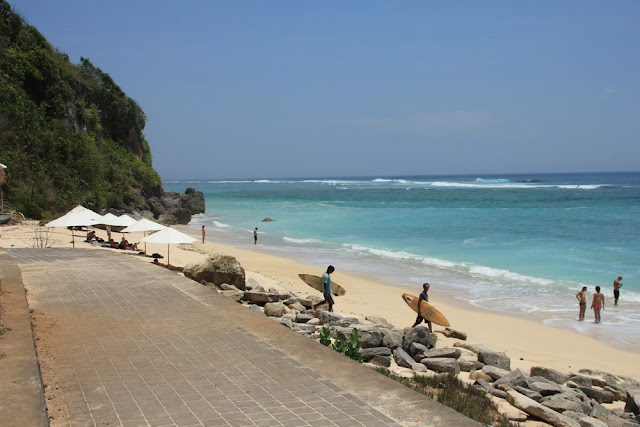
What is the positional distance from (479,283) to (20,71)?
91.4 ft

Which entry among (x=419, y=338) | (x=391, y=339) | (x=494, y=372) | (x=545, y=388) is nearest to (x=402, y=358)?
(x=391, y=339)

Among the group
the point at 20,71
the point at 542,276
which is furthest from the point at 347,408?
the point at 20,71

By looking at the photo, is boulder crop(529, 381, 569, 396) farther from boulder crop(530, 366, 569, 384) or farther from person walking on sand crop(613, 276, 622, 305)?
person walking on sand crop(613, 276, 622, 305)

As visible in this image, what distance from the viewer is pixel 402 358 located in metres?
8.34

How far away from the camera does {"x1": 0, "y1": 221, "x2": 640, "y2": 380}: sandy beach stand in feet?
35.9

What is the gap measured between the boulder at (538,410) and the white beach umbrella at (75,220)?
16.4m

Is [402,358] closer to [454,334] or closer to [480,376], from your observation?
[480,376]

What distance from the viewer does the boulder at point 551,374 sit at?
870cm

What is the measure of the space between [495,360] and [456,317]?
5094 millimetres

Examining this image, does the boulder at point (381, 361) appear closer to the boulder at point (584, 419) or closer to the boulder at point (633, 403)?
the boulder at point (584, 419)

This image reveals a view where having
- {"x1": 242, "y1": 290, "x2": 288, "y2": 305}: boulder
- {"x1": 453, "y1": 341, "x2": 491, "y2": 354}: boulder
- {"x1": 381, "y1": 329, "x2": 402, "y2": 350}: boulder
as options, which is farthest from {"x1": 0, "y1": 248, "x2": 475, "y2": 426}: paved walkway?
{"x1": 453, "y1": 341, "x2": 491, "y2": 354}: boulder

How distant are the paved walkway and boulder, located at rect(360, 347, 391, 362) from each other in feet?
4.82

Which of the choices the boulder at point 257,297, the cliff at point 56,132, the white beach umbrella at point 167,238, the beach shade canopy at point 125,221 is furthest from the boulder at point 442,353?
the cliff at point 56,132

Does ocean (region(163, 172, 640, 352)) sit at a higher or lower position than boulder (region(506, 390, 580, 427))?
lower
